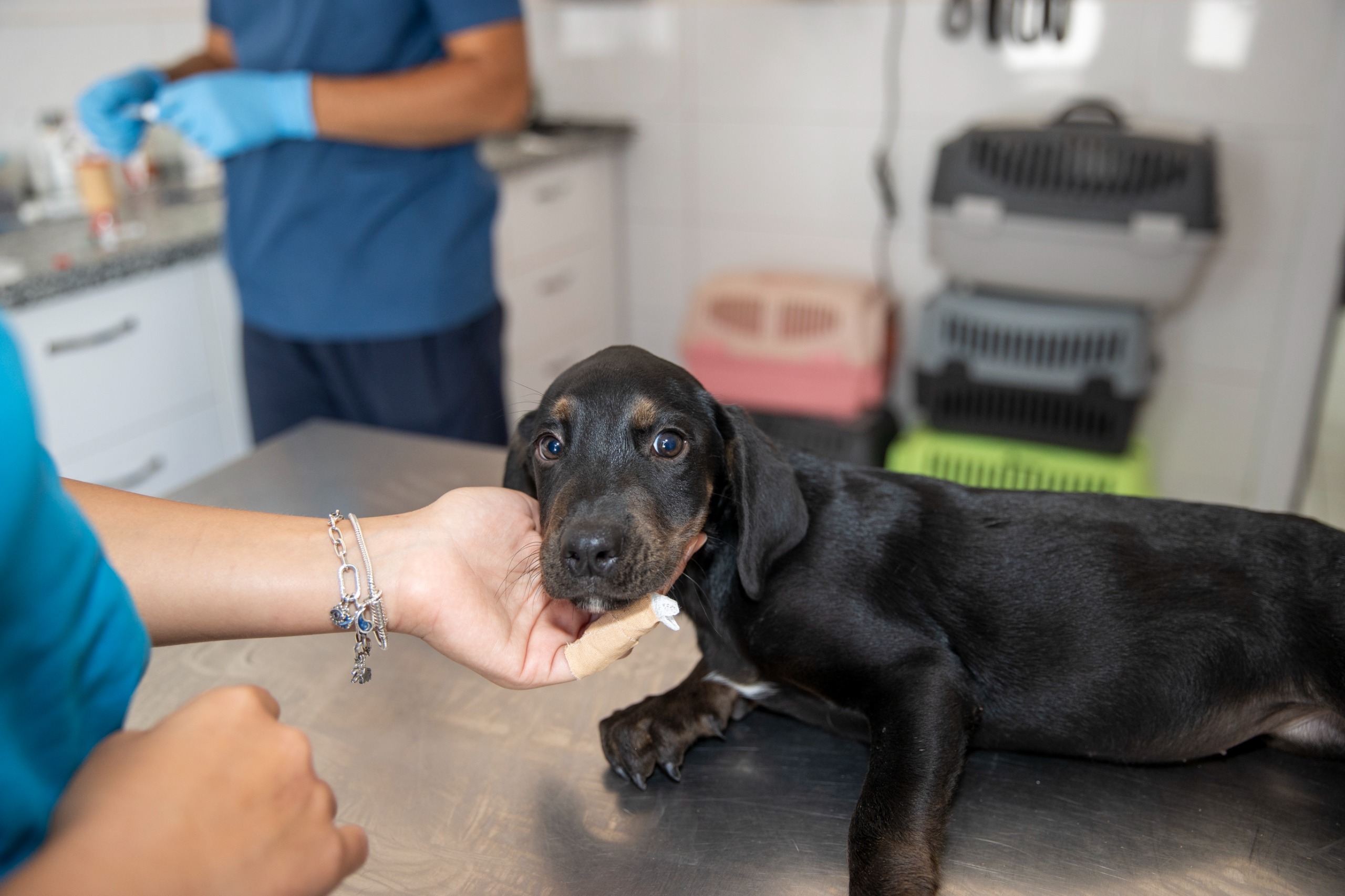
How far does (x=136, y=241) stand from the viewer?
101 inches

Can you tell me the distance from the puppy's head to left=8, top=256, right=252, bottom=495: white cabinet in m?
1.54

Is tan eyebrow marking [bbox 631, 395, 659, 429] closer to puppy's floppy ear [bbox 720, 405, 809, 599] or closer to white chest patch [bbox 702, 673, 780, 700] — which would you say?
puppy's floppy ear [bbox 720, 405, 809, 599]

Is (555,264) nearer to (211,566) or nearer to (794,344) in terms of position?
(794,344)

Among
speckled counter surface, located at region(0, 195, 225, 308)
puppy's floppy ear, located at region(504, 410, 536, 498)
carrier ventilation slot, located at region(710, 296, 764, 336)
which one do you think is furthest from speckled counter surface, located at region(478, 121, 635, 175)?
puppy's floppy ear, located at region(504, 410, 536, 498)

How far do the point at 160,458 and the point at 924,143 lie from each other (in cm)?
246

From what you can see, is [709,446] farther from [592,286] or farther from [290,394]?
[592,286]

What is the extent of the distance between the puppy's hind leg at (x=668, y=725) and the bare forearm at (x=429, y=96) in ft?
4.06

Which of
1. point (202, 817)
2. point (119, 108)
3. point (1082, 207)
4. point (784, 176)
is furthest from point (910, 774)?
point (784, 176)

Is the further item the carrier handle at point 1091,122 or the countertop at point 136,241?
the carrier handle at point 1091,122

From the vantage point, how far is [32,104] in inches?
135

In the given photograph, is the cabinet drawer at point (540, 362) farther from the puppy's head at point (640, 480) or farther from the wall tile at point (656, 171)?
the puppy's head at point (640, 480)

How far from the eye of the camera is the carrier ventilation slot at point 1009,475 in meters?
2.80

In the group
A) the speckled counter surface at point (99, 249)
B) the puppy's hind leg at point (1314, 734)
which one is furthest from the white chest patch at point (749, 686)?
the speckled counter surface at point (99, 249)

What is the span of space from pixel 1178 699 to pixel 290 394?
180 centimetres
